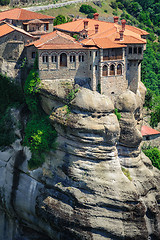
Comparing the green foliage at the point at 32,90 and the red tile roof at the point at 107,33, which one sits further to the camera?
the red tile roof at the point at 107,33

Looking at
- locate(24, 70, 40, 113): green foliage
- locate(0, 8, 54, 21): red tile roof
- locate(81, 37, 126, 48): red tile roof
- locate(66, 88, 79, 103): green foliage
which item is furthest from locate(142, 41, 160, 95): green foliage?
locate(24, 70, 40, 113): green foliage

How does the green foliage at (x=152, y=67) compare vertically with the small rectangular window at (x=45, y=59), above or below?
below

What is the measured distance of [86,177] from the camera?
54.7 meters

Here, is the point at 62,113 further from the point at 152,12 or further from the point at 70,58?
the point at 152,12

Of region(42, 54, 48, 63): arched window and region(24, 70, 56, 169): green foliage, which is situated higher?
region(42, 54, 48, 63): arched window

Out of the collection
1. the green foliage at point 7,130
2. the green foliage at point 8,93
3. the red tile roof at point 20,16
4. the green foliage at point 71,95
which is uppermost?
the red tile roof at point 20,16

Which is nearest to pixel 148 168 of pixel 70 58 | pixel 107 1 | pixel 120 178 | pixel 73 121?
pixel 120 178

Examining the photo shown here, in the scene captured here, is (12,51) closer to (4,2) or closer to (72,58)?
(72,58)

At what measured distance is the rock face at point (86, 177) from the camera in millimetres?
54562

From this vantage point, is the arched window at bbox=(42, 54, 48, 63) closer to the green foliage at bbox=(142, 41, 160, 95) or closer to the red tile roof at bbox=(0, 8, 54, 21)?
the red tile roof at bbox=(0, 8, 54, 21)

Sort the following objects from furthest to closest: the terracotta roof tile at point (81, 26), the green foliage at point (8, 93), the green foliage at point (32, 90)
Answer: the terracotta roof tile at point (81, 26)
the green foliage at point (8, 93)
the green foliage at point (32, 90)

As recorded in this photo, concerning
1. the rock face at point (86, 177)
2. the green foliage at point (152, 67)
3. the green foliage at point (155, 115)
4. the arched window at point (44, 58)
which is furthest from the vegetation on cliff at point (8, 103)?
the green foliage at point (152, 67)

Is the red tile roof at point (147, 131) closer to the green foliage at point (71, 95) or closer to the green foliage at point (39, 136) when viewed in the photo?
the green foliage at point (39, 136)

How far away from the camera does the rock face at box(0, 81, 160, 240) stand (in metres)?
54.6
